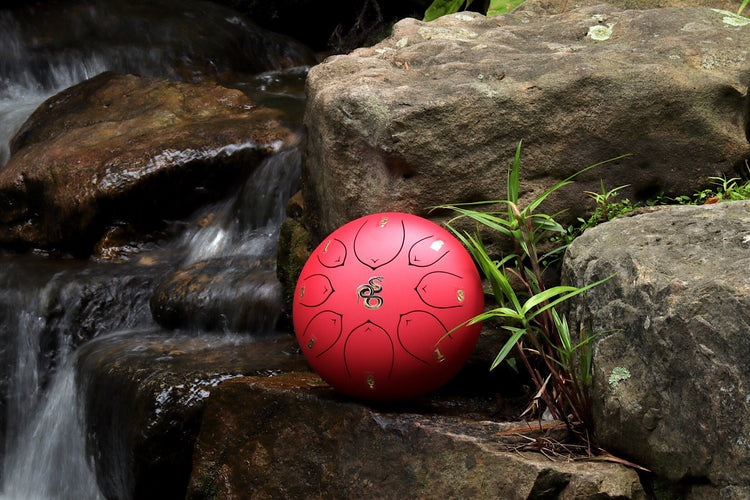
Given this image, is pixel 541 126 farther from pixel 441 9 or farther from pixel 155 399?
pixel 441 9

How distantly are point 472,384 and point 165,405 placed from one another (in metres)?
1.46

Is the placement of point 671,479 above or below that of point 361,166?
below

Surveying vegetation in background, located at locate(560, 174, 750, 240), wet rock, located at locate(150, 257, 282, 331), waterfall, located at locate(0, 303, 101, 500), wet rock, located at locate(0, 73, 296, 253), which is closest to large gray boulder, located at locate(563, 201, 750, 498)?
vegetation in background, located at locate(560, 174, 750, 240)

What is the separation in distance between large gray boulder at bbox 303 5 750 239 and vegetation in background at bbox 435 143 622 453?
0.21 meters

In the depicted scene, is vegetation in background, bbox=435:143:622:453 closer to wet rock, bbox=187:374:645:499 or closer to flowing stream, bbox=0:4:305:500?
wet rock, bbox=187:374:645:499

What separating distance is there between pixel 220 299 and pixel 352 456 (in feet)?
6.84

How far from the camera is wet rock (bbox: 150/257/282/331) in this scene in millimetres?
4195

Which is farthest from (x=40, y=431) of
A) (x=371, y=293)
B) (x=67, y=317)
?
(x=371, y=293)

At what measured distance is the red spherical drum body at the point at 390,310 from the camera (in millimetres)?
2465

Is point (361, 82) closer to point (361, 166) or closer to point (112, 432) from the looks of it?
point (361, 166)

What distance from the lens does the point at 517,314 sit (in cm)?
244

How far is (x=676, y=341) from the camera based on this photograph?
1966mm

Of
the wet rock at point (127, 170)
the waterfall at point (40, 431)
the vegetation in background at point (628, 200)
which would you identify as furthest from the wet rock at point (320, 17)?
the vegetation in background at point (628, 200)

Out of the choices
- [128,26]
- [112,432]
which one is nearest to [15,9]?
[128,26]
